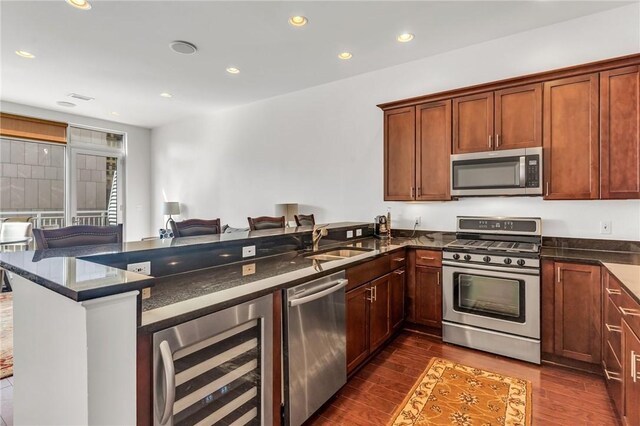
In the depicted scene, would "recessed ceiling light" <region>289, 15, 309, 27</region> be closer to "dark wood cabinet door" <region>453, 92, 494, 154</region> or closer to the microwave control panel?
"dark wood cabinet door" <region>453, 92, 494, 154</region>

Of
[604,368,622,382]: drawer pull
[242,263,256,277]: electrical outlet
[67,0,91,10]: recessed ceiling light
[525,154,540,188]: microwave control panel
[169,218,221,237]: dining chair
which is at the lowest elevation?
[604,368,622,382]: drawer pull

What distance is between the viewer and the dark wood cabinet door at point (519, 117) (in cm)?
301

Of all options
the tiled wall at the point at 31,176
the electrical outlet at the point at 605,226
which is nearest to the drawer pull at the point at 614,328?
the electrical outlet at the point at 605,226

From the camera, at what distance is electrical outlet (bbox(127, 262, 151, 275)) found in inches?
67.5

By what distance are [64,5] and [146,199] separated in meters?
5.28

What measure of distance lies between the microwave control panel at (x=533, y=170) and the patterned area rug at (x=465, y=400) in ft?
5.63

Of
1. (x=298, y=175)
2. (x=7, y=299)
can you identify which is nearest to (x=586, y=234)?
(x=298, y=175)

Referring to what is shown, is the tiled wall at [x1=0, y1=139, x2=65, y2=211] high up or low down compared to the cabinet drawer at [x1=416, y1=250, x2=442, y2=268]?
up

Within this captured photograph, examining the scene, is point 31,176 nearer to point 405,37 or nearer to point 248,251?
point 248,251

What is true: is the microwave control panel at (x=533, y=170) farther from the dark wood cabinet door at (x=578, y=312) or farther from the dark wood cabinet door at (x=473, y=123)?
the dark wood cabinet door at (x=578, y=312)

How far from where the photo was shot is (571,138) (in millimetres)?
2879

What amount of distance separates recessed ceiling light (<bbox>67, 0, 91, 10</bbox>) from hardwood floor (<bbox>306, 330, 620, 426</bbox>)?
12.7 feet

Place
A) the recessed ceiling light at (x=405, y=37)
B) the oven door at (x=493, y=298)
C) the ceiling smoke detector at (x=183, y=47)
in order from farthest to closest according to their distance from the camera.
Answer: the ceiling smoke detector at (x=183, y=47) < the recessed ceiling light at (x=405, y=37) < the oven door at (x=493, y=298)

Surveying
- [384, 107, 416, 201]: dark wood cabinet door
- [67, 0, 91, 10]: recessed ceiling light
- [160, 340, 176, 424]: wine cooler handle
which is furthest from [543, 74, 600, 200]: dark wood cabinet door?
[67, 0, 91, 10]: recessed ceiling light
